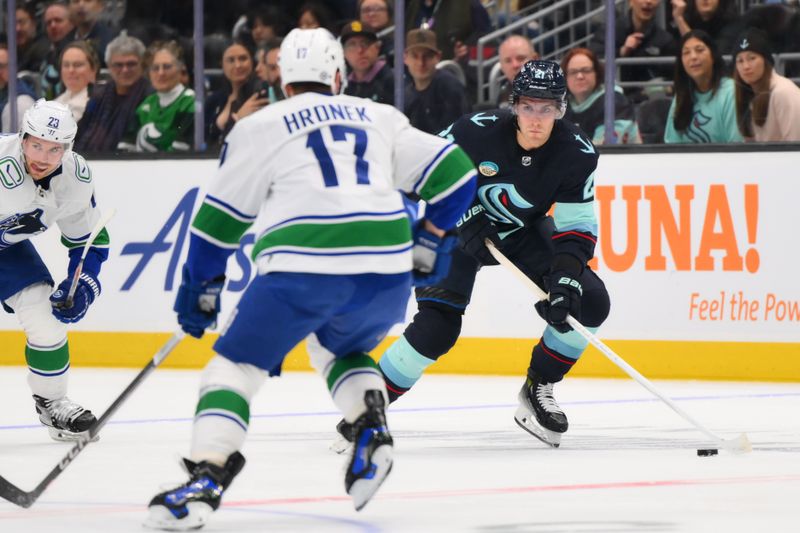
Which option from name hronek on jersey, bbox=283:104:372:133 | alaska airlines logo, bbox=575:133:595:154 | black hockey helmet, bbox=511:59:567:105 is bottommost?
alaska airlines logo, bbox=575:133:595:154

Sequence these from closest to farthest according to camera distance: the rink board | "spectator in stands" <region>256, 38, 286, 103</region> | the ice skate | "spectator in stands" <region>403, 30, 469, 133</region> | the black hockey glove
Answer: the ice skate < the black hockey glove < the rink board < "spectator in stands" <region>403, 30, 469, 133</region> < "spectator in stands" <region>256, 38, 286, 103</region>

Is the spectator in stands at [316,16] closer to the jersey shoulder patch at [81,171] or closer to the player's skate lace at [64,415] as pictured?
the jersey shoulder patch at [81,171]

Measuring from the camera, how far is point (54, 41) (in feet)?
27.7

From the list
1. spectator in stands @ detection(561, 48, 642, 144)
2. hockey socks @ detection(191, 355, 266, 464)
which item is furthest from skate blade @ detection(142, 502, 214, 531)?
spectator in stands @ detection(561, 48, 642, 144)

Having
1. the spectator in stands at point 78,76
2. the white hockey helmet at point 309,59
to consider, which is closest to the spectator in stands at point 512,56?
the spectator in stands at point 78,76

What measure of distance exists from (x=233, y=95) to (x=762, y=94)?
270cm

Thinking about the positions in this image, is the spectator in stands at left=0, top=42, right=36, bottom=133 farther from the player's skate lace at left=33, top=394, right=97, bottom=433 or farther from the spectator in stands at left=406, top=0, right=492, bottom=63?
the player's skate lace at left=33, top=394, right=97, bottom=433

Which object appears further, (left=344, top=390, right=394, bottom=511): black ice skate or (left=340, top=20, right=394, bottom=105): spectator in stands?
(left=340, top=20, right=394, bottom=105): spectator in stands

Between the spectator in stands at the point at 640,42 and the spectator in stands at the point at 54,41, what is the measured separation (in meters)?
2.96

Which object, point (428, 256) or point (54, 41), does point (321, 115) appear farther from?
point (54, 41)

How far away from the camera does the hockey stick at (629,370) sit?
4.59m

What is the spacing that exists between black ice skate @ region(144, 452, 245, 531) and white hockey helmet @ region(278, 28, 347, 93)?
0.89 meters

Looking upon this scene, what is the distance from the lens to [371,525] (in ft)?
11.3

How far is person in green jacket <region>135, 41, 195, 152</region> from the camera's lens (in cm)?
786
